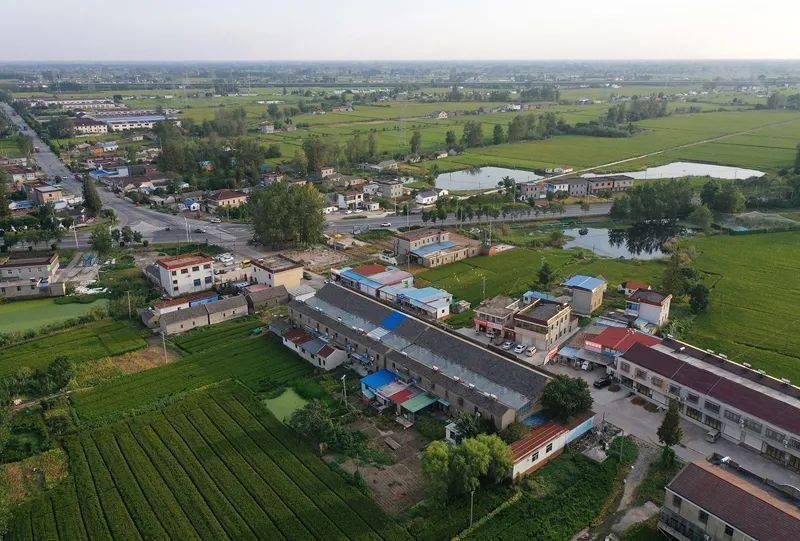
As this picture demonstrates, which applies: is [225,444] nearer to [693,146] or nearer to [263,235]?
[263,235]

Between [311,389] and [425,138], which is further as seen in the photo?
[425,138]

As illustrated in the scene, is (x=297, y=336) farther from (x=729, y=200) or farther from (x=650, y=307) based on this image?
(x=729, y=200)

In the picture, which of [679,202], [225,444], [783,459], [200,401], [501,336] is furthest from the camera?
[679,202]

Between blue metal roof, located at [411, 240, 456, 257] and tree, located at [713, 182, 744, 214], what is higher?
tree, located at [713, 182, 744, 214]

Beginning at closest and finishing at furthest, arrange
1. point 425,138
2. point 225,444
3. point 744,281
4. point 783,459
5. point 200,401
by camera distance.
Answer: point 783,459
point 225,444
point 200,401
point 744,281
point 425,138

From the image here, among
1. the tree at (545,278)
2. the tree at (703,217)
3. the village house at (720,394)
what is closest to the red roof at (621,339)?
the village house at (720,394)

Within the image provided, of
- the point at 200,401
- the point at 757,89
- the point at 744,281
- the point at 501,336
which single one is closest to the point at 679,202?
the point at 744,281

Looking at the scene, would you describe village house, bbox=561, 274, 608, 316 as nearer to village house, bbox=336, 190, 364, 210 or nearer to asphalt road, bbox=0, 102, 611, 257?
asphalt road, bbox=0, 102, 611, 257

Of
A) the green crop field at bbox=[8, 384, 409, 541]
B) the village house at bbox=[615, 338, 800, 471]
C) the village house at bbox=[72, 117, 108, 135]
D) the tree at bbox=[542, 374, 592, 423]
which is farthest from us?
the village house at bbox=[72, 117, 108, 135]

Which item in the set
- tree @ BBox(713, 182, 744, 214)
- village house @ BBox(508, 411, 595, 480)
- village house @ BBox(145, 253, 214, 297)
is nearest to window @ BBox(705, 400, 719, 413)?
village house @ BBox(508, 411, 595, 480)
